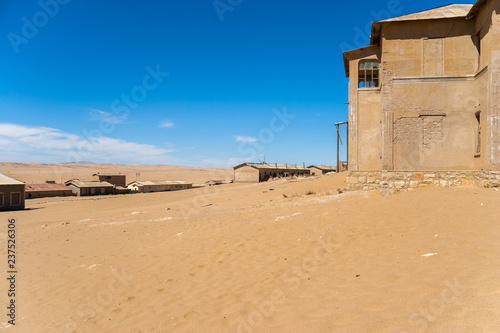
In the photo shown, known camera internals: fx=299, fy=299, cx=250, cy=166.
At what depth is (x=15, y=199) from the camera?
27703mm

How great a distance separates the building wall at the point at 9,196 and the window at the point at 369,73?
30795mm

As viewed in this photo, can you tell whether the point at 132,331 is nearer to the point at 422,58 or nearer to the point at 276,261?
the point at 276,261

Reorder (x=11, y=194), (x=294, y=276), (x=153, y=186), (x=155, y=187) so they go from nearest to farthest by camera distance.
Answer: (x=294, y=276) < (x=11, y=194) < (x=153, y=186) < (x=155, y=187)

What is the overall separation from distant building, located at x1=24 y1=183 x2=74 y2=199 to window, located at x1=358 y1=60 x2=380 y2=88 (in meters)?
41.7

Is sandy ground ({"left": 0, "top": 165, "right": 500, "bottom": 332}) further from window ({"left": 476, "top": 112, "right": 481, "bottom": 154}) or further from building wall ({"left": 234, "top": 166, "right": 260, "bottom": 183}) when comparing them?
building wall ({"left": 234, "top": 166, "right": 260, "bottom": 183})

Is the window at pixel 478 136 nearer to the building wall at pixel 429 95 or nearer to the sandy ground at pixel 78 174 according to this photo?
the building wall at pixel 429 95

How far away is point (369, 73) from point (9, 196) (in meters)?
31.6

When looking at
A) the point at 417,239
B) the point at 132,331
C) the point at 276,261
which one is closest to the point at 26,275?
the point at 132,331

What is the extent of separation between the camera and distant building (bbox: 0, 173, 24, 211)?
88.0ft

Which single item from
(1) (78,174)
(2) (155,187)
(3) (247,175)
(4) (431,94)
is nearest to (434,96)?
(4) (431,94)

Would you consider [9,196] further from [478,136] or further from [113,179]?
[478,136]

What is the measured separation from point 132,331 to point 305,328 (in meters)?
2.78

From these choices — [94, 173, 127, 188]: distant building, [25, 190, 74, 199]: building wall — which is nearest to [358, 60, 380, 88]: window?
[25, 190, 74, 199]: building wall

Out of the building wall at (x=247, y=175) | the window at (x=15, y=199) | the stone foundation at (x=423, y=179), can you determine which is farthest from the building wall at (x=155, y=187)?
the stone foundation at (x=423, y=179)
